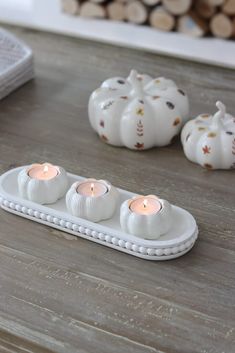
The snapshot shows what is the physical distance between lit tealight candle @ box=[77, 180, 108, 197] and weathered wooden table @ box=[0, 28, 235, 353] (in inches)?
3.3

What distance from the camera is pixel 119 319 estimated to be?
1112 mm

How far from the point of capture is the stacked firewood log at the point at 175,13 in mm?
2068

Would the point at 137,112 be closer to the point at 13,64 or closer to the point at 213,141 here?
the point at 213,141

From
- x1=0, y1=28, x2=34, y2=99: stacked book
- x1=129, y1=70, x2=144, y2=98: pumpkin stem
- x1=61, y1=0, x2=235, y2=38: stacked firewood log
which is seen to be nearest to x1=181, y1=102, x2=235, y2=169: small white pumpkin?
x1=129, y1=70, x2=144, y2=98: pumpkin stem

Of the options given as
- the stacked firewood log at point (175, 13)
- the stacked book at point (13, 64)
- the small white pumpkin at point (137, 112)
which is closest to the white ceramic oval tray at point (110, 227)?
the small white pumpkin at point (137, 112)

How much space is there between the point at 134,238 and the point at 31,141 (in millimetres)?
457

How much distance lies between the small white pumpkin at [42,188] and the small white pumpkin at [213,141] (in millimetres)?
284

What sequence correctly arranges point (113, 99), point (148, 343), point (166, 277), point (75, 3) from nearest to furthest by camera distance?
1. point (148, 343)
2. point (166, 277)
3. point (113, 99)
4. point (75, 3)

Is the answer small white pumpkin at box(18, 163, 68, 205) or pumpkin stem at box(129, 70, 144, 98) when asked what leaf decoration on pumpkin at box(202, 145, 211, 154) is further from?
small white pumpkin at box(18, 163, 68, 205)

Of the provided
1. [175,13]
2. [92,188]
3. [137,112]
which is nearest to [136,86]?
[137,112]

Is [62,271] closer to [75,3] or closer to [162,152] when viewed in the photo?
[162,152]

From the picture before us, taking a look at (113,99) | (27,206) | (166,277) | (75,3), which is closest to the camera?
(166,277)

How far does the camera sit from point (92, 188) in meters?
1.31

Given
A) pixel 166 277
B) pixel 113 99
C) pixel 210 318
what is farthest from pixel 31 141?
pixel 210 318
